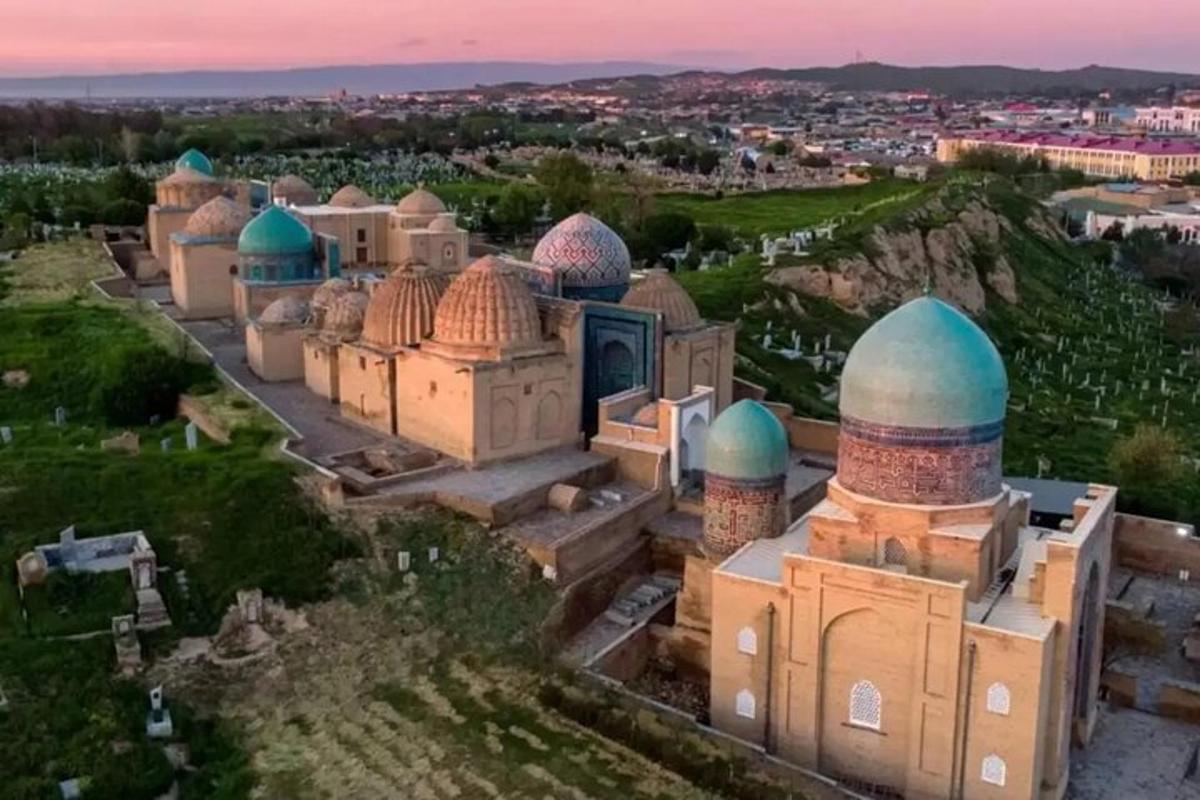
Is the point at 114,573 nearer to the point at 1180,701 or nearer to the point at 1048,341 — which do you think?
the point at 1180,701

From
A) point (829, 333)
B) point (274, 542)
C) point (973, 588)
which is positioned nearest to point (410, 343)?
point (274, 542)

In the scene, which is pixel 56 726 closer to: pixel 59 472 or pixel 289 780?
pixel 289 780

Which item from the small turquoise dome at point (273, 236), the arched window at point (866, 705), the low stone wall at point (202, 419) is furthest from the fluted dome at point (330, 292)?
the arched window at point (866, 705)

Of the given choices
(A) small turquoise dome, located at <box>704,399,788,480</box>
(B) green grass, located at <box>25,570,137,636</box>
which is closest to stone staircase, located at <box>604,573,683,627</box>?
(A) small turquoise dome, located at <box>704,399,788,480</box>

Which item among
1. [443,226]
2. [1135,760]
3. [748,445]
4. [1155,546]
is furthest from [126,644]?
[443,226]

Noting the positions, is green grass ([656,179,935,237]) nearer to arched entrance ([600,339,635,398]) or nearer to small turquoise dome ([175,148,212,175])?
small turquoise dome ([175,148,212,175])
